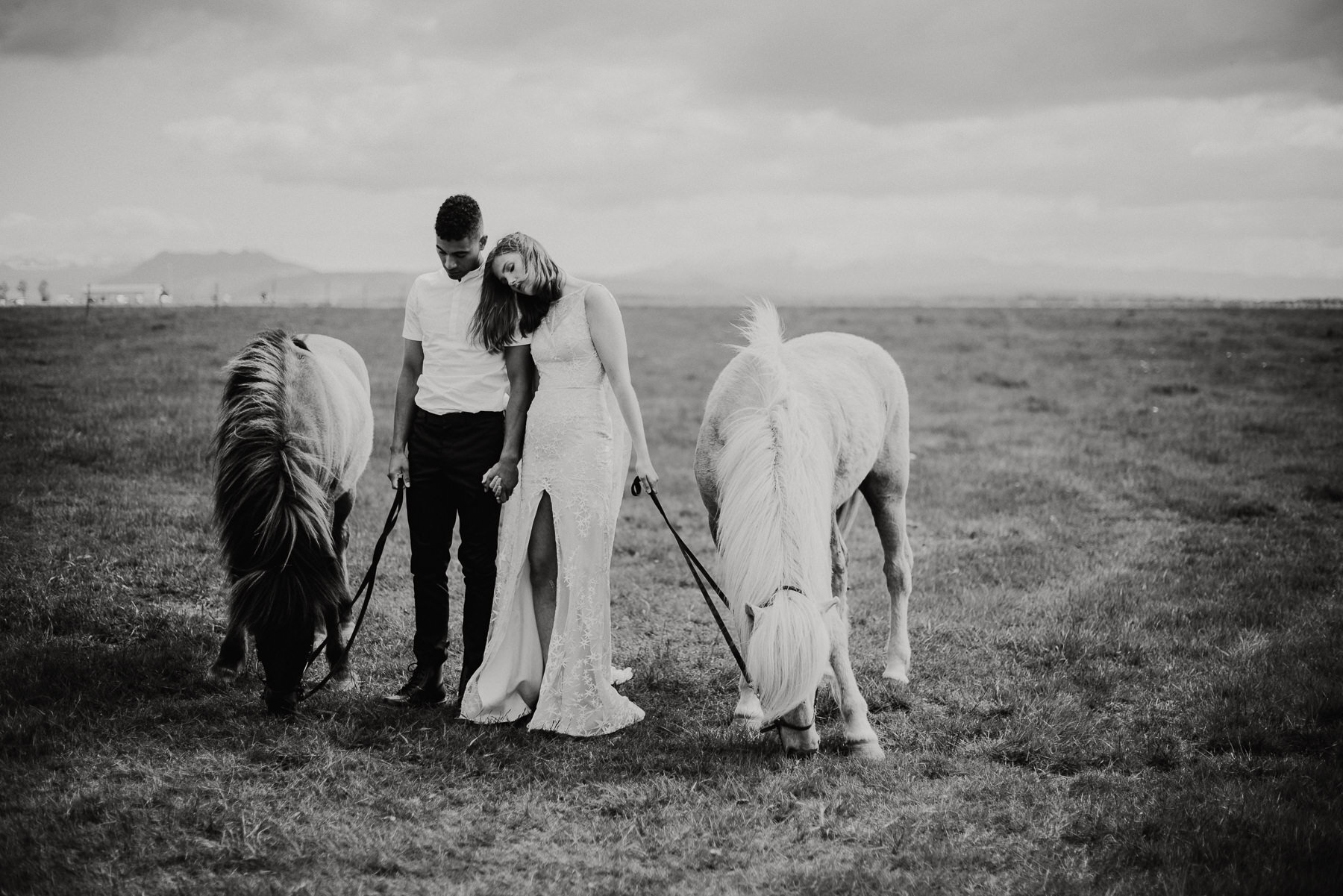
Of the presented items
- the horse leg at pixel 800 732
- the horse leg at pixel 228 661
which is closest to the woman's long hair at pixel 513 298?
the horse leg at pixel 228 661

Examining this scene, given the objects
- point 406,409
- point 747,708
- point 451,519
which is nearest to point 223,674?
point 451,519

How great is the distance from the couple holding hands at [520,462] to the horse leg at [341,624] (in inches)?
17.2

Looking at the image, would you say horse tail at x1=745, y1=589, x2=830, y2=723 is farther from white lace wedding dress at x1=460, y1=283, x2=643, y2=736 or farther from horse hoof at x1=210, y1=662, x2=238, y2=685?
horse hoof at x1=210, y1=662, x2=238, y2=685

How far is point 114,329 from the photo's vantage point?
2186cm

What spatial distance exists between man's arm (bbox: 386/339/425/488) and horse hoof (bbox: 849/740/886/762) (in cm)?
279

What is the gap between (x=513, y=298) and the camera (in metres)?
4.51

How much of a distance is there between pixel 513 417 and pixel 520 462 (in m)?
0.28

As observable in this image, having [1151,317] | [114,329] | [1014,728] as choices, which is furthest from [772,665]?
[1151,317]

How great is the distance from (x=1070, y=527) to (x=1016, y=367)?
1399 cm

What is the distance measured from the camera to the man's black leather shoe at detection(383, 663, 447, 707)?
497cm

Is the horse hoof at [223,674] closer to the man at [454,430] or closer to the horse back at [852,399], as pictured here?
the man at [454,430]

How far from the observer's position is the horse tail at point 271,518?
14.2 ft

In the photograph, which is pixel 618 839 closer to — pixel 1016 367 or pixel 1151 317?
pixel 1016 367

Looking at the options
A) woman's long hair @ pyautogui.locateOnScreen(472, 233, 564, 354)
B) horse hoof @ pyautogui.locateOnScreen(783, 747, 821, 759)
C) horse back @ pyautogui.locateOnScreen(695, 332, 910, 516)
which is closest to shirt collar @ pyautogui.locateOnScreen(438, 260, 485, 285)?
woman's long hair @ pyautogui.locateOnScreen(472, 233, 564, 354)
